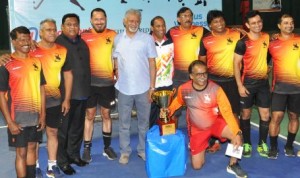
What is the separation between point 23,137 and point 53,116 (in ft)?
2.07

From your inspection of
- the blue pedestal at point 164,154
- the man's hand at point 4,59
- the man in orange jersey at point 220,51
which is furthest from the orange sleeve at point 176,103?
the man's hand at point 4,59

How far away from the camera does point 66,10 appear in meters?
6.89

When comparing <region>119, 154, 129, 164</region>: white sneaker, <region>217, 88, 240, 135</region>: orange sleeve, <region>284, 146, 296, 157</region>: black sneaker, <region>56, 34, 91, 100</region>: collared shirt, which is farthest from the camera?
<region>284, 146, 296, 157</region>: black sneaker

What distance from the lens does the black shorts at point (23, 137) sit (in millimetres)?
4374

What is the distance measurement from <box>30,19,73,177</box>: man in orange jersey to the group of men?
0.01m

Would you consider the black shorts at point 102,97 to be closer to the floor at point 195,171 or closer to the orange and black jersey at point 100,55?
the orange and black jersey at point 100,55

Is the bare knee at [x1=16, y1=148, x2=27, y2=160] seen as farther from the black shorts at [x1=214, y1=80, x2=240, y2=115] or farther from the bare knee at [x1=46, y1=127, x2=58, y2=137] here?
the black shorts at [x1=214, y1=80, x2=240, y2=115]

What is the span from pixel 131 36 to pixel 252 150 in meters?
2.36

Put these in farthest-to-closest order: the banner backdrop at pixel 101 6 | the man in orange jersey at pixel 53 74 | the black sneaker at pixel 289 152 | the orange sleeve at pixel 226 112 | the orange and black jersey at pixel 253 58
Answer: the banner backdrop at pixel 101 6, the black sneaker at pixel 289 152, the orange and black jersey at pixel 253 58, the orange sleeve at pixel 226 112, the man in orange jersey at pixel 53 74

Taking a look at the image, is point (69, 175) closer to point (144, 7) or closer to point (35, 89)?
point (35, 89)

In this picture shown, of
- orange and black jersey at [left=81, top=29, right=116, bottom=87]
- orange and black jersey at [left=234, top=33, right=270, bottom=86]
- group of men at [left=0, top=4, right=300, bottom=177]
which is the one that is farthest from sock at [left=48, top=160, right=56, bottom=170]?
orange and black jersey at [left=234, top=33, right=270, bottom=86]

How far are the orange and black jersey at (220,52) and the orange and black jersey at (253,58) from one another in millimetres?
195

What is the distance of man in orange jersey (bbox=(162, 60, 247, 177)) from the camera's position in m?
5.04

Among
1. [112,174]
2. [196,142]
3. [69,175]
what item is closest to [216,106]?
[196,142]
